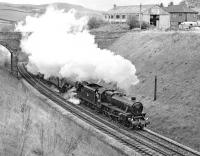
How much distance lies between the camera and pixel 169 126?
27781mm

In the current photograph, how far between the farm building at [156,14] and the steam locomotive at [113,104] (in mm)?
48587

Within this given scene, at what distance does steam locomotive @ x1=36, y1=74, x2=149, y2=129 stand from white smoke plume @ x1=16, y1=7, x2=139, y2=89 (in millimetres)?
1339

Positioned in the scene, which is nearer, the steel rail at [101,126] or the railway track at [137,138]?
the railway track at [137,138]

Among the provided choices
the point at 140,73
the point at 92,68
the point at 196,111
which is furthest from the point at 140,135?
the point at 140,73

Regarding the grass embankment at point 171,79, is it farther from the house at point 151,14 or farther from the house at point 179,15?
the house at point 179,15

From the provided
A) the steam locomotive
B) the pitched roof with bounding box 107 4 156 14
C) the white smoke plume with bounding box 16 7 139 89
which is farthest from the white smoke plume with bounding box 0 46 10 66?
the pitched roof with bounding box 107 4 156 14

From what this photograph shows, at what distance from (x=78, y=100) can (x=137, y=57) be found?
16.0 meters

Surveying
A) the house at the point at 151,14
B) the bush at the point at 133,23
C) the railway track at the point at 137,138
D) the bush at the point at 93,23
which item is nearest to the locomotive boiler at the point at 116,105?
the railway track at the point at 137,138

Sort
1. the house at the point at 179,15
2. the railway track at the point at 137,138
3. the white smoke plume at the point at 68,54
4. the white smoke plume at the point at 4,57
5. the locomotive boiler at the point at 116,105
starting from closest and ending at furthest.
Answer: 1. the railway track at the point at 137,138
2. the locomotive boiler at the point at 116,105
3. the white smoke plume at the point at 68,54
4. the white smoke plume at the point at 4,57
5. the house at the point at 179,15

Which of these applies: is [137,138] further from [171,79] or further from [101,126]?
[171,79]

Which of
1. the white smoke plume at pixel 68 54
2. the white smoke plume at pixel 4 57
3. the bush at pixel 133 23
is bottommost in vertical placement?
the white smoke plume at pixel 4 57

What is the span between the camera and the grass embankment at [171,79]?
2731 cm

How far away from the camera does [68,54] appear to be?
3531cm

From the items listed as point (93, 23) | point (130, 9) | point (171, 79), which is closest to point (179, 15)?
point (130, 9)
